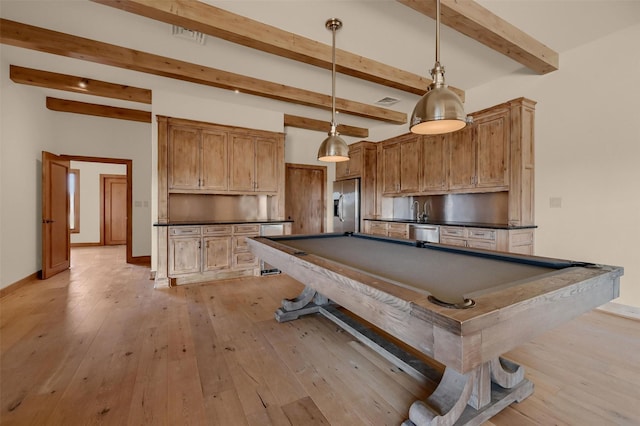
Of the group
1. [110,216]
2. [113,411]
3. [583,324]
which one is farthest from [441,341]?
[110,216]

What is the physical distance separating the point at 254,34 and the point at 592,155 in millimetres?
3763

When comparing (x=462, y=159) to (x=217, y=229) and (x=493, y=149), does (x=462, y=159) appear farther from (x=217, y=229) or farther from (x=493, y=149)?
(x=217, y=229)

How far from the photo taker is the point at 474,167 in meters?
3.94

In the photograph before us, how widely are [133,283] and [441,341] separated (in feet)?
14.8

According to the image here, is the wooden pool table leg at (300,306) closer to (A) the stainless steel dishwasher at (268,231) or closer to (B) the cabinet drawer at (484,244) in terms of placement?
(A) the stainless steel dishwasher at (268,231)

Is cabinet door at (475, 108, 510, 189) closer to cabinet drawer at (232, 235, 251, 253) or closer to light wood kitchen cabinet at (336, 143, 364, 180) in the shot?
light wood kitchen cabinet at (336, 143, 364, 180)

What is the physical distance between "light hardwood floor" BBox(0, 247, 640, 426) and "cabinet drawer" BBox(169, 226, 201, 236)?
3.83 ft

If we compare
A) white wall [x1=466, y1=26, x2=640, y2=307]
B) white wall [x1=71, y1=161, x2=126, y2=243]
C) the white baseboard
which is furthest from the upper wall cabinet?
white wall [x1=71, y1=161, x2=126, y2=243]

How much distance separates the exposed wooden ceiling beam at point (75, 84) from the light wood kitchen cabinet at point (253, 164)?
4.83 feet

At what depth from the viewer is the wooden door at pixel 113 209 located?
8.02 metres

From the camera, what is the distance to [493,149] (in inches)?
146

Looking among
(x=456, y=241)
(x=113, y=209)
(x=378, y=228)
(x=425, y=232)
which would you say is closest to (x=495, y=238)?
(x=456, y=241)

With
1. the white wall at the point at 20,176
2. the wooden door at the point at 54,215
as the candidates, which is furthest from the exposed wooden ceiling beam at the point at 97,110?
the wooden door at the point at 54,215

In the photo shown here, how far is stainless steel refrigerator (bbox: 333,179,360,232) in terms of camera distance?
19.6 ft
